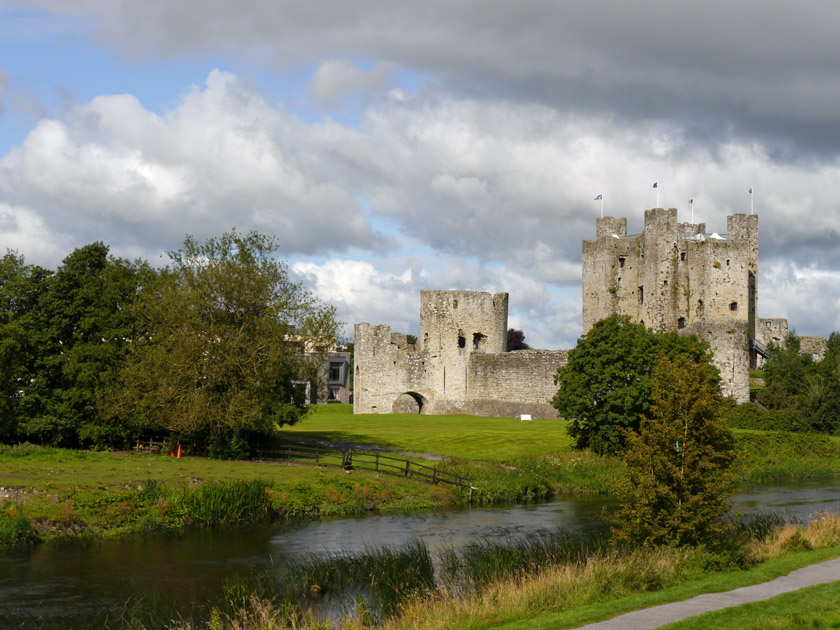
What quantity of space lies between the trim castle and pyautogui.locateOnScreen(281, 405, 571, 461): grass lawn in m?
2.63

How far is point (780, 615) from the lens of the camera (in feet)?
41.0

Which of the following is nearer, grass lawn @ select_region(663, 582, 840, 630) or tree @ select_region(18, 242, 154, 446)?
grass lawn @ select_region(663, 582, 840, 630)

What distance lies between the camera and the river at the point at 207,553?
1662 cm

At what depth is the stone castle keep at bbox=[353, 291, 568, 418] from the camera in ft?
187

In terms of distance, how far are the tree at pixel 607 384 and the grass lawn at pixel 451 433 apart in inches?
62.1

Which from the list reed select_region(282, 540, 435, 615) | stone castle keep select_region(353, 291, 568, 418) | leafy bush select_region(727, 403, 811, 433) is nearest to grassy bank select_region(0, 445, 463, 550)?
reed select_region(282, 540, 435, 615)

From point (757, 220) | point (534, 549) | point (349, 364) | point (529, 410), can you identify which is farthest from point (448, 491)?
point (349, 364)

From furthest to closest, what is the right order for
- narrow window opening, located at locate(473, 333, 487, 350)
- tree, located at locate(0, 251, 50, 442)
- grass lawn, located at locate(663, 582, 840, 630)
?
narrow window opening, located at locate(473, 333, 487, 350)
tree, located at locate(0, 251, 50, 442)
grass lawn, located at locate(663, 582, 840, 630)

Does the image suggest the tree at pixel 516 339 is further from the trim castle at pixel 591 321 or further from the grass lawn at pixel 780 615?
the grass lawn at pixel 780 615

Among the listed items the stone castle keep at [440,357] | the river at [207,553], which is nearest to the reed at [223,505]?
the river at [207,553]

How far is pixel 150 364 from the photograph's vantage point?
33562mm

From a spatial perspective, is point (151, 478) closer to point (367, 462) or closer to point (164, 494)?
point (164, 494)

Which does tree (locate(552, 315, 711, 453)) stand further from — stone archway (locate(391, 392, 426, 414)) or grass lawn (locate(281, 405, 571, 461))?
stone archway (locate(391, 392, 426, 414))

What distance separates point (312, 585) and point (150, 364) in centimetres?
1808
